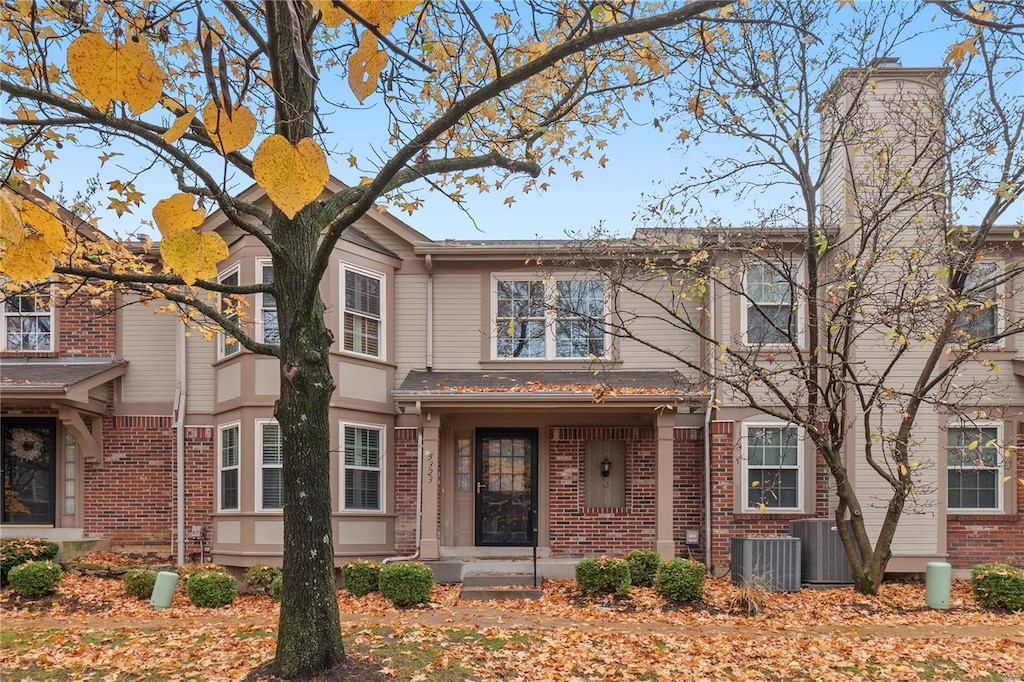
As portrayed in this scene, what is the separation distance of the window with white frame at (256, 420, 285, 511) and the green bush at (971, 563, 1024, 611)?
10130 millimetres

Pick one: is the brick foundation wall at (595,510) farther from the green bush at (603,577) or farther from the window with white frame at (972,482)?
the window with white frame at (972,482)

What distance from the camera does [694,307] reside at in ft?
42.2

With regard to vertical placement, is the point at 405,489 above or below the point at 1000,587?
above

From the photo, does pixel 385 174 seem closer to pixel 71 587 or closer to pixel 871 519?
pixel 71 587

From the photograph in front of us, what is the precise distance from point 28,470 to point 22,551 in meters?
2.46

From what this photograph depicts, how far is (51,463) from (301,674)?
385 inches

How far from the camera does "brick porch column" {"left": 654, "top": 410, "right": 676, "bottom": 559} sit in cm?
1168

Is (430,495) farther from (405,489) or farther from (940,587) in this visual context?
A: (940,587)

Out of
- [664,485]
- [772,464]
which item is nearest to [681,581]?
[664,485]

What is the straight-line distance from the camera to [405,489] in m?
12.7

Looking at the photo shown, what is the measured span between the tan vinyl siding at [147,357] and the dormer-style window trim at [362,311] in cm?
347

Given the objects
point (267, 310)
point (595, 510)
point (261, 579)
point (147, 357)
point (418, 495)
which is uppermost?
point (267, 310)

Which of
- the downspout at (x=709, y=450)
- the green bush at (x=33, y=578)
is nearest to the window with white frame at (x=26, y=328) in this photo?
the green bush at (x=33, y=578)

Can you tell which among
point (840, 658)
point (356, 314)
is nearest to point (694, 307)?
point (356, 314)
